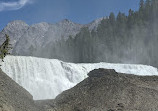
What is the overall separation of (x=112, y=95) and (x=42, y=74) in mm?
23212

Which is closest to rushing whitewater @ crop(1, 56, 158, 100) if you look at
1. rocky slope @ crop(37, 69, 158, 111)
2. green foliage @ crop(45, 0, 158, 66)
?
rocky slope @ crop(37, 69, 158, 111)

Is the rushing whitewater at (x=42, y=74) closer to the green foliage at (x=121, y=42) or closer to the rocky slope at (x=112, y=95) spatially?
the rocky slope at (x=112, y=95)

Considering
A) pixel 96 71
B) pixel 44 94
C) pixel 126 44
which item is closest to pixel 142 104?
pixel 96 71

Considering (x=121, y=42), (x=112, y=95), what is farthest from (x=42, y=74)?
(x=121, y=42)

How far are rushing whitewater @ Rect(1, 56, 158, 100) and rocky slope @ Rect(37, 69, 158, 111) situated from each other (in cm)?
1594

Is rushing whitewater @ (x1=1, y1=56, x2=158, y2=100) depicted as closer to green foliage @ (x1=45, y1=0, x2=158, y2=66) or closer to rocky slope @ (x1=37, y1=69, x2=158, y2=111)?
rocky slope @ (x1=37, y1=69, x2=158, y2=111)

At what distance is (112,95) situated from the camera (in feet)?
70.8

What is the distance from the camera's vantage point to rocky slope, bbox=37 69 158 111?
20484 millimetres

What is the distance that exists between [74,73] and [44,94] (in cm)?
758

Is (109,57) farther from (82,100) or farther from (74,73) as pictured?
(82,100)

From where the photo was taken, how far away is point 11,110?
14.6 meters

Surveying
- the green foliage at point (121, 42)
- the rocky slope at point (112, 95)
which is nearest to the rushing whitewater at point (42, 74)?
the rocky slope at point (112, 95)

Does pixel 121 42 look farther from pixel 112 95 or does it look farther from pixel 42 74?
pixel 112 95

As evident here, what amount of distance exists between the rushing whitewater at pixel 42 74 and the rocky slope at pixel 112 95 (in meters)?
15.9
